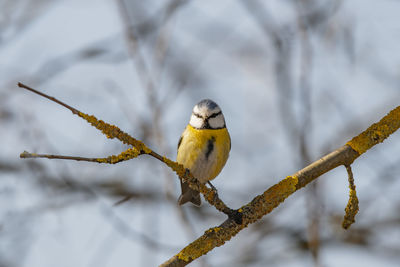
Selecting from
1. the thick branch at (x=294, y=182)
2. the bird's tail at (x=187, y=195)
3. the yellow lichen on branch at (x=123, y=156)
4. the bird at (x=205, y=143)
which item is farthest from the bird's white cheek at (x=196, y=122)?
the yellow lichen on branch at (x=123, y=156)

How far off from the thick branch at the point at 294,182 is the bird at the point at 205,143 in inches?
54.9

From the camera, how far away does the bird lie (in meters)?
3.97

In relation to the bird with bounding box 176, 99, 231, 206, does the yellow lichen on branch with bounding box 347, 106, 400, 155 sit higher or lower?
lower

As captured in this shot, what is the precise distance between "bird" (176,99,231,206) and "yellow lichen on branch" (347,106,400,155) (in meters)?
1.57

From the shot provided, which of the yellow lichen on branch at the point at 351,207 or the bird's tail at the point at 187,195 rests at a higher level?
the bird's tail at the point at 187,195

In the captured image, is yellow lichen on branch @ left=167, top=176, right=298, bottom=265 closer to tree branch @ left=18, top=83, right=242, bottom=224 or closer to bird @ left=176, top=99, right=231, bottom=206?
tree branch @ left=18, top=83, right=242, bottom=224

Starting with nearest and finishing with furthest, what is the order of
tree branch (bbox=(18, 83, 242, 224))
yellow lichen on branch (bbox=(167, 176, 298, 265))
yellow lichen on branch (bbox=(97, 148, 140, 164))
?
tree branch (bbox=(18, 83, 242, 224)), yellow lichen on branch (bbox=(97, 148, 140, 164)), yellow lichen on branch (bbox=(167, 176, 298, 265))

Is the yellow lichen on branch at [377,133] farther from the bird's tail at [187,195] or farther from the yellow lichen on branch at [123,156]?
the bird's tail at [187,195]

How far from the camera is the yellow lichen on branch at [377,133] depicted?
2570 mm

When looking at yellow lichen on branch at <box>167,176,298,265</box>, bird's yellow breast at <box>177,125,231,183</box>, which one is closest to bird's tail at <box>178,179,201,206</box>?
bird's yellow breast at <box>177,125,231,183</box>

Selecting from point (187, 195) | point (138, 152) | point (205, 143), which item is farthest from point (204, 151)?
point (138, 152)

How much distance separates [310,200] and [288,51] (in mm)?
1527

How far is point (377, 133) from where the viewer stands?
2619 mm

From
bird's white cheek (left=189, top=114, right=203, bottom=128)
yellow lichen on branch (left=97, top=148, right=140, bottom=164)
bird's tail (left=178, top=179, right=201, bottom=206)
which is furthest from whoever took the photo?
bird's tail (left=178, top=179, right=201, bottom=206)
